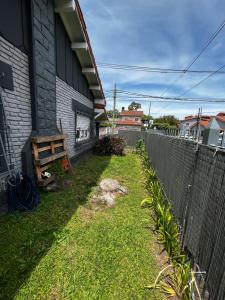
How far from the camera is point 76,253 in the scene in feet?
9.16

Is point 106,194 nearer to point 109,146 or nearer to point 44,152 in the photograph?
point 44,152

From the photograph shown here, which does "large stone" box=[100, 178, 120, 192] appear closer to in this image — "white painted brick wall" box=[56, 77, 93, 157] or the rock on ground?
the rock on ground

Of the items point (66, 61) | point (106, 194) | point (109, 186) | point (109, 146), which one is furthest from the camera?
point (109, 146)

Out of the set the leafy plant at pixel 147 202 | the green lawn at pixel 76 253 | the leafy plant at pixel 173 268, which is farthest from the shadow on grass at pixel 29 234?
the leafy plant at pixel 173 268

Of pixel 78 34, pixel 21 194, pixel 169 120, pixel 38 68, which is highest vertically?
pixel 78 34

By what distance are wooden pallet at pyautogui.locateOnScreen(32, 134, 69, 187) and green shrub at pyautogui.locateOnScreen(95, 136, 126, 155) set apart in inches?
237

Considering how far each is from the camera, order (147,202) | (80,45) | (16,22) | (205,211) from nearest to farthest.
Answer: (205,211)
(16,22)
(147,202)
(80,45)

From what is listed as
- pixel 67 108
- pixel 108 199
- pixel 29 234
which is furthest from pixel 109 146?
pixel 29 234

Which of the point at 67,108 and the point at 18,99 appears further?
the point at 67,108

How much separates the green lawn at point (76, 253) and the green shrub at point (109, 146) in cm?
794

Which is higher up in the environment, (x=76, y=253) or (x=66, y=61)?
(x=66, y=61)

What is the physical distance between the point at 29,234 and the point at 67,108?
4971 millimetres

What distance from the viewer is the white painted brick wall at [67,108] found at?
6.22 meters

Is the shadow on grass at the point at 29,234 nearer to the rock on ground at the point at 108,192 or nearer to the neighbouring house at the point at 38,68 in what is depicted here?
the rock on ground at the point at 108,192
